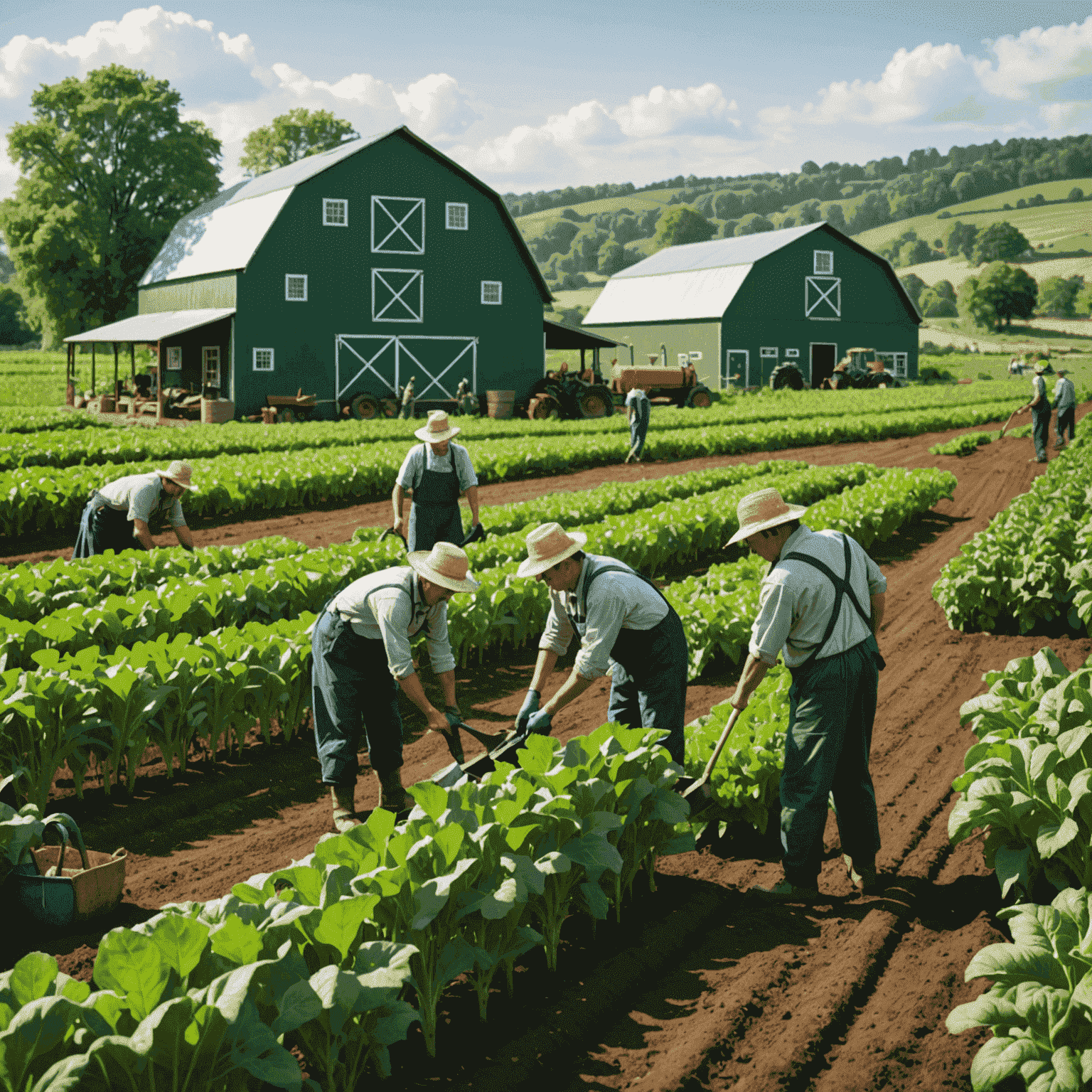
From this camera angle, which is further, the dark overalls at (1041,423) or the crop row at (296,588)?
the dark overalls at (1041,423)

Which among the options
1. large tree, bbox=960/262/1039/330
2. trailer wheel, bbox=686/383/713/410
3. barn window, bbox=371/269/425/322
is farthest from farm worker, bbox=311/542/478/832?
large tree, bbox=960/262/1039/330

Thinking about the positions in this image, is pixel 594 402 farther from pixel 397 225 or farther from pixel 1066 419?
pixel 1066 419

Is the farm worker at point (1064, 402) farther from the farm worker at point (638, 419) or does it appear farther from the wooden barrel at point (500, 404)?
the wooden barrel at point (500, 404)

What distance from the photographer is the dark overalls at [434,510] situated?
9.52 meters

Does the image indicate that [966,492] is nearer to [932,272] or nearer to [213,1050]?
[213,1050]

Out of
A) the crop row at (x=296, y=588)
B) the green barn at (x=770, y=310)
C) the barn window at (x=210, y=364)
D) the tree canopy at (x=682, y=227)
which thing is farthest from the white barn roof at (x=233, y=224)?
the tree canopy at (x=682, y=227)

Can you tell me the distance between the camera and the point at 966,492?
19.4m

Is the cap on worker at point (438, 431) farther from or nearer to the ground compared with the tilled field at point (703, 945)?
farther from the ground

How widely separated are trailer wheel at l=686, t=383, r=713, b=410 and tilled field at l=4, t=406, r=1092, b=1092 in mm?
28908

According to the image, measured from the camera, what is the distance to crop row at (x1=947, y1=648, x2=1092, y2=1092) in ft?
11.2

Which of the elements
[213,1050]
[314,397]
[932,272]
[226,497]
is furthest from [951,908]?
[932,272]

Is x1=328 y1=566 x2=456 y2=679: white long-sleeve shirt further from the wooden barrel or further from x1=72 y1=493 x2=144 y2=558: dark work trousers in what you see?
the wooden barrel

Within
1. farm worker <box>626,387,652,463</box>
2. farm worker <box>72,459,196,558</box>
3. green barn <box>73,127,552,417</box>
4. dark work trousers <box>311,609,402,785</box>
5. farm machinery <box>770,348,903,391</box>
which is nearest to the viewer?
dark work trousers <box>311,609,402,785</box>

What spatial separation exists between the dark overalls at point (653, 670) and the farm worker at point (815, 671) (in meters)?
0.55
